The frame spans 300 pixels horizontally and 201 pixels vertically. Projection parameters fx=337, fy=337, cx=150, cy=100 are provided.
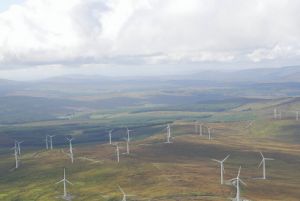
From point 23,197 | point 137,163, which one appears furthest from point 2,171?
point 137,163

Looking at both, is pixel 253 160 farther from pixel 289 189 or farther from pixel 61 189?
pixel 61 189

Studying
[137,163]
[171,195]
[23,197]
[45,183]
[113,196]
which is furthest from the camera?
[137,163]

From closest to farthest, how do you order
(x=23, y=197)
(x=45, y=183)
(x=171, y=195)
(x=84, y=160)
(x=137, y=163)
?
(x=171, y=195), (x=23, y=197), (x=45, y=183), (x=137, y=163), (x=84, y=160)

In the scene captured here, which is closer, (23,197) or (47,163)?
(23,197)

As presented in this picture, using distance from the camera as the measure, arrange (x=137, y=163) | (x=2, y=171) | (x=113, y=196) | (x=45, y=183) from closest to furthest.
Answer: (x=113, y=196), (x=45, y=183), (x=137, y=163), (x=2, y=171)

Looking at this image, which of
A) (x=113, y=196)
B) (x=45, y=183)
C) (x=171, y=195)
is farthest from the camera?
(x=45, y=183)

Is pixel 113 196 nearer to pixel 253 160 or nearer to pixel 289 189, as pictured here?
pixel 289 189

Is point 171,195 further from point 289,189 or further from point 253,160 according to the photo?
point 253,160

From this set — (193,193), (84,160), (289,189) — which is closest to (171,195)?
(193,193)

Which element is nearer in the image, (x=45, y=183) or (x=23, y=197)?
(x=23, y=197)
